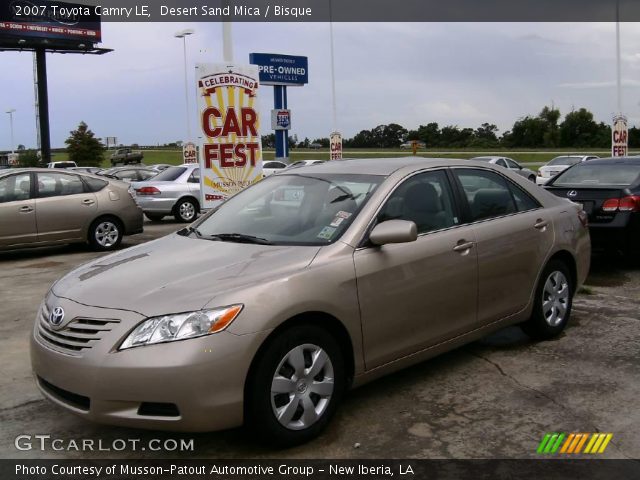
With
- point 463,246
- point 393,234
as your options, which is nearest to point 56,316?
point 393,234

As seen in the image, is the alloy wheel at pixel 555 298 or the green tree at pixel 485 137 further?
the green tree at pixel 485 137

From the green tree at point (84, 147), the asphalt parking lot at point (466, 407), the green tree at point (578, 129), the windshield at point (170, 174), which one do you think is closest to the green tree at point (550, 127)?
the green tree at point (578, 129)

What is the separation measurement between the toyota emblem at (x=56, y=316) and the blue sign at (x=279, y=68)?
92.7 feet

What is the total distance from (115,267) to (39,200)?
7.56 metres

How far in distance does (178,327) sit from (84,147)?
72.2 meters

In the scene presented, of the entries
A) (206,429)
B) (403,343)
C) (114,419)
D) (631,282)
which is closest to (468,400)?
(403,343)

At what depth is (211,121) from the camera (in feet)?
34.7

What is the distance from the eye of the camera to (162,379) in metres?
3.18

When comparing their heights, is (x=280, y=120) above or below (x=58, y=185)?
above

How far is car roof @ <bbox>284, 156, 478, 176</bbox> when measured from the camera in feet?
15.2

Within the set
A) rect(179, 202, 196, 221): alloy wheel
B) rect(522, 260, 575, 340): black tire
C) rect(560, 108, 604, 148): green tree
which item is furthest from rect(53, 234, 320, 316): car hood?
rect(560, 108, 604, 148): green tree

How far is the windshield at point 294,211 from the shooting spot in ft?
13.5

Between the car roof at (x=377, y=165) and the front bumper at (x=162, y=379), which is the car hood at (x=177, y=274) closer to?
the front bumper at (x=162, y=379)

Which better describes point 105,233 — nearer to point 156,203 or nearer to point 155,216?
point 156,203
